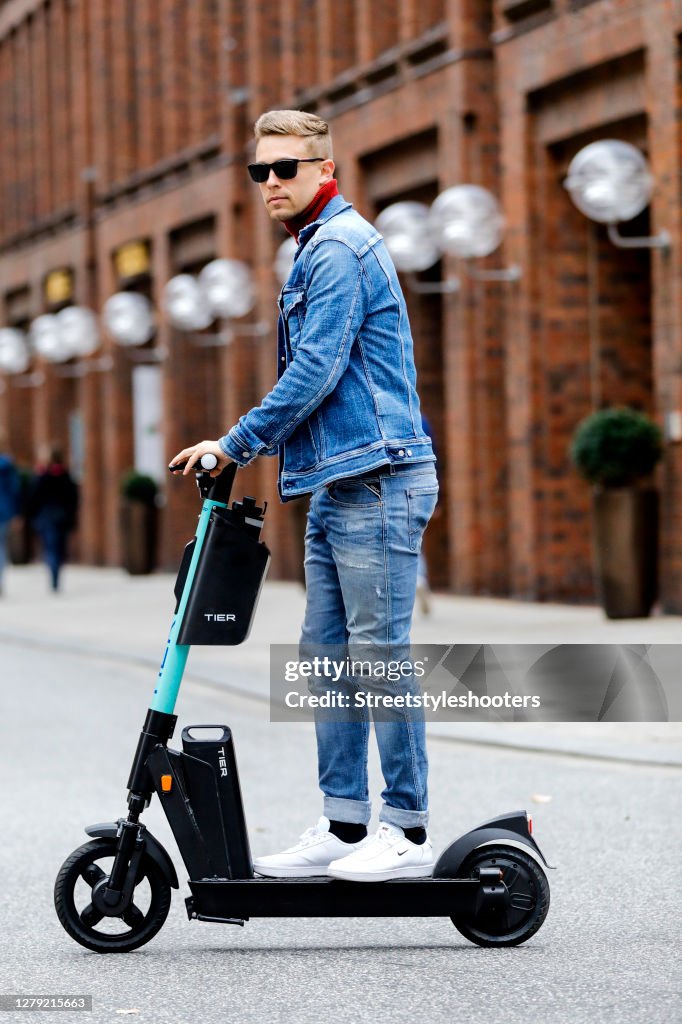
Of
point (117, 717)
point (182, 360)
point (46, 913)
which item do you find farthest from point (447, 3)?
point (46, 913)

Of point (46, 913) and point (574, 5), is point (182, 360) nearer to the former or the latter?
point (574, 5)

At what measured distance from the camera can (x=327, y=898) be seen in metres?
4.87

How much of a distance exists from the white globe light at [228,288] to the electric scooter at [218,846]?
18.0 m

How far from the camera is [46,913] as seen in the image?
5.60 metres

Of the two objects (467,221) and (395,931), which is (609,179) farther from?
(395,931)

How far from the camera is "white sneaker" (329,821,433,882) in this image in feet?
15.9

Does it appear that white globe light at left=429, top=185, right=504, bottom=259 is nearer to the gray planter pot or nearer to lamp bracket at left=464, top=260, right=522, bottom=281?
lamp bracket at left=464, top=260, right=522, bottom=281

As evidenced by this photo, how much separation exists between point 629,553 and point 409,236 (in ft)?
14.7

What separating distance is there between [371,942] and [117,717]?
580 centimetres

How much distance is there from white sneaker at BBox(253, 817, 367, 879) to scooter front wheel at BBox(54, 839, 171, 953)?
0.27m

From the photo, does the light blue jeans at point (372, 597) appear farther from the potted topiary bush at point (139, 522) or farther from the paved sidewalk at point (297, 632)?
the potted topiary bush at point (139, 522)

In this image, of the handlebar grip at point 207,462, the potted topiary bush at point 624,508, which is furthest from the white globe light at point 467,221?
the handlebar grip at point 207,462

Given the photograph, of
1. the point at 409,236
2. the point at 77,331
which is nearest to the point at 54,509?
the point at 77,331

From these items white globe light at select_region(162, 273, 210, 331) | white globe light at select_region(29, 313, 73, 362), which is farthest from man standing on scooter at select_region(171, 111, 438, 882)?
white globe light at select_region(29, 313, 73, 362)
